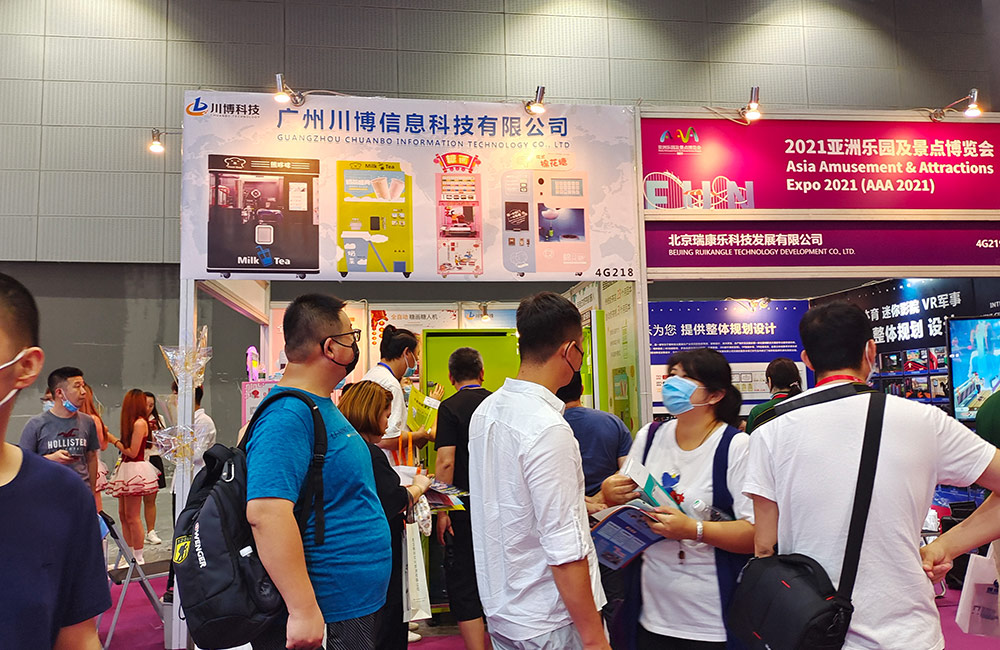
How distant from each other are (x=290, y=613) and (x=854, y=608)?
4.02 feet

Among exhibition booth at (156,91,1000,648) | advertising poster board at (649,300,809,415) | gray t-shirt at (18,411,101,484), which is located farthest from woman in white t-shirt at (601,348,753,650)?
gray t-shirt at (18,411,101,484)

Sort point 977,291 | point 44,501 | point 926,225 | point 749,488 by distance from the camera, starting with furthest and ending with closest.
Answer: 1. point 977,291
2. point 926,225
3. point 749,488
4. point 44,501

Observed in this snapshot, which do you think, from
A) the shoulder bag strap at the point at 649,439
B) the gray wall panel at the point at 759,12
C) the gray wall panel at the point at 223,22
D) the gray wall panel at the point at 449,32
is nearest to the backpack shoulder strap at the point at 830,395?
the shoulder bag strap at the point at 649,439

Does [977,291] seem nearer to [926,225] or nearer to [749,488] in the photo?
[926,225]

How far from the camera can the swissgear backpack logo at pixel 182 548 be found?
5.45 ft

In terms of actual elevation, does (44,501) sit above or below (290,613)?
above

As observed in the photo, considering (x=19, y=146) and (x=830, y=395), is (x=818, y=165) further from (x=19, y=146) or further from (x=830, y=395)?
(x=19, y=146)

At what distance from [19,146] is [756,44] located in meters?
8.09

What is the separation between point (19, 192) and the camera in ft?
24.7

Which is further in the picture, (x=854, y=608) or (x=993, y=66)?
(x=993, y=66)

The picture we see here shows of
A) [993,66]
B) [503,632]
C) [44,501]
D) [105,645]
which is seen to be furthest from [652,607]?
[993,66]

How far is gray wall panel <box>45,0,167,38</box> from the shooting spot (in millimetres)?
7676

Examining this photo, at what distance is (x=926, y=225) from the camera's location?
442cm

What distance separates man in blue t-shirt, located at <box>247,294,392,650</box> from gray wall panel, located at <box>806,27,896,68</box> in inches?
332
